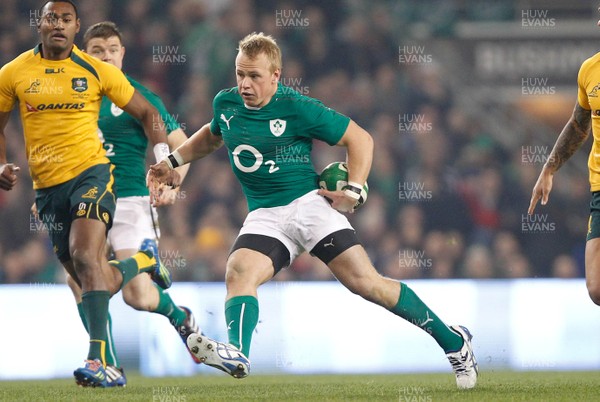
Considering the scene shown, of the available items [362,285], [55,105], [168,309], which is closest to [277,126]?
[362,285]

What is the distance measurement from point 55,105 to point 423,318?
102 inches

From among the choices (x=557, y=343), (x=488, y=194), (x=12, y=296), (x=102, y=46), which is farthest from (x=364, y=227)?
(x=102, y=46)

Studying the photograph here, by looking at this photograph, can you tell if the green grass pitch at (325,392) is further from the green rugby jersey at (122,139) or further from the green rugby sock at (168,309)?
the green rugby jersey at (122,139)

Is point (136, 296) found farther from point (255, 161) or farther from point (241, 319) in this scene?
point (241, 319)

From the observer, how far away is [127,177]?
25.4ft

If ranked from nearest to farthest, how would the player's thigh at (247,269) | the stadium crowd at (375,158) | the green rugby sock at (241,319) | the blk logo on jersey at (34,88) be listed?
1. the green rugby sock at (241,319)
2. the player's thigh at (247,269)
3. the blk logo on jersey at (34,88)
4. the stadium crowd at (375,158)

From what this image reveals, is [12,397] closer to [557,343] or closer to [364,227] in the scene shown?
[557,343]

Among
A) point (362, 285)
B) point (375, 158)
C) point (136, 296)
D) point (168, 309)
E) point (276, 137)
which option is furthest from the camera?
point (375, 158)

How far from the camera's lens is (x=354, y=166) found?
18.7ft

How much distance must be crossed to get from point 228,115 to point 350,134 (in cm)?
68

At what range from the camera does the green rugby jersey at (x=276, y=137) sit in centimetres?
576

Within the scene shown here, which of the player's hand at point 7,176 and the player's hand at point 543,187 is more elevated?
the player's hand at point 7,176

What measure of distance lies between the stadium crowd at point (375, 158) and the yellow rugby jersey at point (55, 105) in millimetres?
4673

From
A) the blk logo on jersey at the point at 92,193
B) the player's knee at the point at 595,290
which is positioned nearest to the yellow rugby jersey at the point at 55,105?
the blk logo on jersey at the point at 92,193
